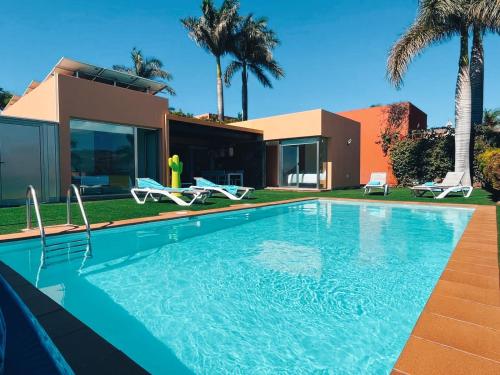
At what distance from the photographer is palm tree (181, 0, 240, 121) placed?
1931 centimetres

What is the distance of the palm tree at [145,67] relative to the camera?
2581 cm

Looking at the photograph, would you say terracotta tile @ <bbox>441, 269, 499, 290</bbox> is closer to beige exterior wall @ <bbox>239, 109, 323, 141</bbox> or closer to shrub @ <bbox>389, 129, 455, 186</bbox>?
beige exterior wall @ <bbox>239, 109, 323, 141</bbox>

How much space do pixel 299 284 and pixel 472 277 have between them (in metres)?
1.76

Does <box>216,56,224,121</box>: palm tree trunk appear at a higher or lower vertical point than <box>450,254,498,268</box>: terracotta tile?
higher

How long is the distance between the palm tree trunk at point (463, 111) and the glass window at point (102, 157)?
47.3 ft

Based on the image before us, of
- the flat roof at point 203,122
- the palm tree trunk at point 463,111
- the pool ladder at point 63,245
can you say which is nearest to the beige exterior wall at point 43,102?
the flat roof at point 203,122

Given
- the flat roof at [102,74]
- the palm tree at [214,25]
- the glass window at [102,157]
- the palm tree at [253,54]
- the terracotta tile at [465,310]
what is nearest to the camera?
the terracotta tile at [465,310]

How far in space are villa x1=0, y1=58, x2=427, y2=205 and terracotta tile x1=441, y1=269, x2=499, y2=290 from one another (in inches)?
428

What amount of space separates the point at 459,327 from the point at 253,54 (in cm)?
2162

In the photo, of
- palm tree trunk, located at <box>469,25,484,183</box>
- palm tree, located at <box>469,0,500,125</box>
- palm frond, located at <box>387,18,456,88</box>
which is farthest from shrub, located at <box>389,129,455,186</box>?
palm frond, located at <box>387,18,456,88</box>

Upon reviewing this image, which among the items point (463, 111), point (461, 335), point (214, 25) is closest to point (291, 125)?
point (463, 111)

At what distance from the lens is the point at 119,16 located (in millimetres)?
13953

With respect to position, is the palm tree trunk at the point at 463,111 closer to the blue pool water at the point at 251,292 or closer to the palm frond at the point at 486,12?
the palm frond at the point at 486,12

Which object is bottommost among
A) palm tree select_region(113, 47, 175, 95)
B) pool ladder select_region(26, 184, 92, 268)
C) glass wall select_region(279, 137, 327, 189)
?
pool ladder select_region(26, 184, 92, 268)
